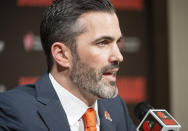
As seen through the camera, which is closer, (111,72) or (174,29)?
(111,72)

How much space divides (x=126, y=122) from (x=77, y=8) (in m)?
0.63

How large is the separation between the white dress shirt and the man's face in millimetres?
65

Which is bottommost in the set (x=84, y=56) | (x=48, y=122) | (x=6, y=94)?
(x=48, y=122)

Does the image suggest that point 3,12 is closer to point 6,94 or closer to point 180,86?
point 6,94

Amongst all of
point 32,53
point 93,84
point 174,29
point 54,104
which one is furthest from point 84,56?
point 174,29

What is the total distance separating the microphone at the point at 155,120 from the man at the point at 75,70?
14 cm

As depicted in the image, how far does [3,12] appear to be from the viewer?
7.82ft

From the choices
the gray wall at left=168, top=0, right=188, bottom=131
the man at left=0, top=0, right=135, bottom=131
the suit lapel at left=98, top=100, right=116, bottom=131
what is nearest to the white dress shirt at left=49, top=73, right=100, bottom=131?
the man at left=0, top=0, right=135, bottom=131

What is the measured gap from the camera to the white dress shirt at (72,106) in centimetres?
126

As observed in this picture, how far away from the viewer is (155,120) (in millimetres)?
1146

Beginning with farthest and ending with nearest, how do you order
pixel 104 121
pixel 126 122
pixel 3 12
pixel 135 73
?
pixel 135 73, pixel 3 12, pixel 126 122, pixel 104 121

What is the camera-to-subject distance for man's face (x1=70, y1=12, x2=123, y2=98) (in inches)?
48.8

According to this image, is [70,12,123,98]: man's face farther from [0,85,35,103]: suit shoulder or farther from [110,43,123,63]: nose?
[0,85,35,103]: suit shoulder

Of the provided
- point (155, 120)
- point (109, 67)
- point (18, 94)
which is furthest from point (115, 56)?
point (18, 94)
